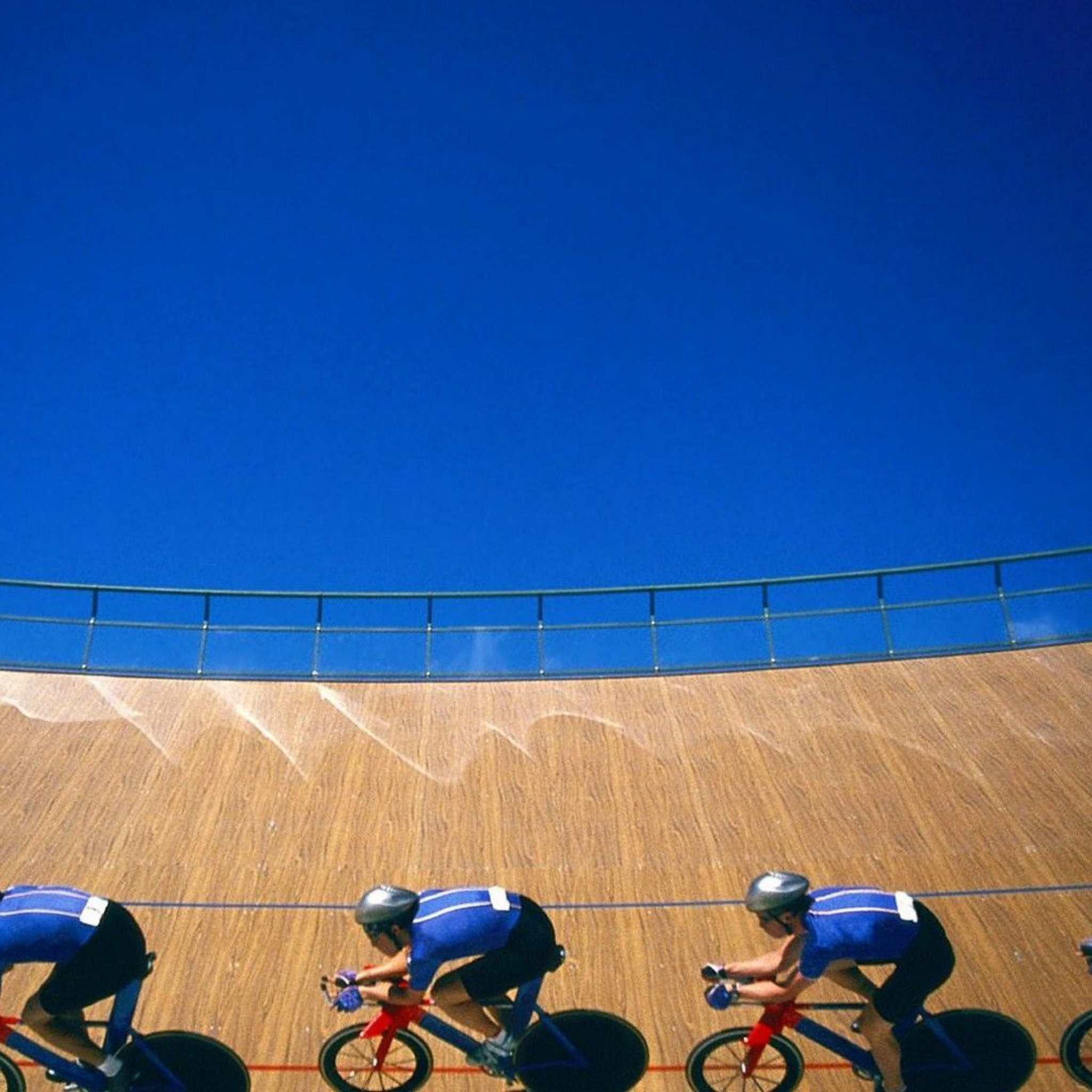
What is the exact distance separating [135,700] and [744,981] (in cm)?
1051

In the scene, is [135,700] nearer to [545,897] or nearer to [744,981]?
[545,897]

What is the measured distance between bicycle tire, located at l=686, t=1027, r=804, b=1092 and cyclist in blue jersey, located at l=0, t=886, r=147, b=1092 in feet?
10.6

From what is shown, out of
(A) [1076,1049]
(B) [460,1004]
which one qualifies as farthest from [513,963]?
(A) [1076,1049]

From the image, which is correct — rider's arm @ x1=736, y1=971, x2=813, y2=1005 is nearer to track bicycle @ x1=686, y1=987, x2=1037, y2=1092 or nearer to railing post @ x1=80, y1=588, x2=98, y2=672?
track bicycle @ x1=686, y1=987, x2=1037, y2=1092

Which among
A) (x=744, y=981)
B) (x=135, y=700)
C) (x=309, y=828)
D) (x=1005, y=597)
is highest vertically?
(x=1005, y=597)

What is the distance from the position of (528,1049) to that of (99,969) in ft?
8.14

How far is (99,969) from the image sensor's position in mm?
6203

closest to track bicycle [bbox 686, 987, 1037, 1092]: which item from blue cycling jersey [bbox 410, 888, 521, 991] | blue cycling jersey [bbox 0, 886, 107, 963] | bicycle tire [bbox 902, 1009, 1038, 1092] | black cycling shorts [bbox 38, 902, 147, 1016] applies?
bicycle tire [bbox 902, 1009, 1038, 1092]

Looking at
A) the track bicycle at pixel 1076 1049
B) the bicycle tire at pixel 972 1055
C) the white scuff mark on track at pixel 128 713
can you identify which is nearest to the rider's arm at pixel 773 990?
the bicycle tire at pixel 972 1055

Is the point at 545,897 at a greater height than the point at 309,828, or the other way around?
the point at 309,828

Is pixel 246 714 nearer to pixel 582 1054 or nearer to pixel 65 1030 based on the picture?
pixel 65 1030

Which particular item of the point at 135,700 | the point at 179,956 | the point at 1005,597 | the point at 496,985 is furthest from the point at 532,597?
the point at 496,985

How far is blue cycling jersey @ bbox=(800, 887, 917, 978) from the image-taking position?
6133 mm

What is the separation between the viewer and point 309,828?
1184 cm
